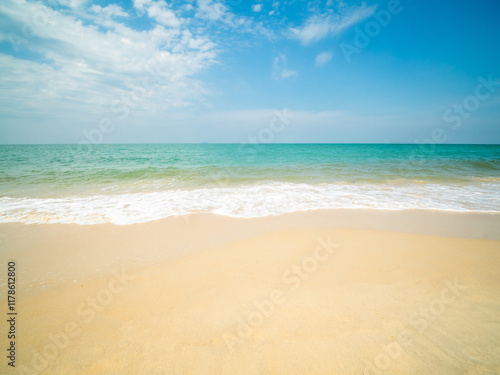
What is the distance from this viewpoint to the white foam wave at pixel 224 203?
6.48m

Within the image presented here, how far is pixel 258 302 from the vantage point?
9.52ft

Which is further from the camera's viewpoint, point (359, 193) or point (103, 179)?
point (103, 179)

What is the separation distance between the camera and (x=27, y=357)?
7.20 ft

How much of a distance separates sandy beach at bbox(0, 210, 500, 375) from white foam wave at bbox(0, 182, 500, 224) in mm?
1490

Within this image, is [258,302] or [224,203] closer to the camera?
[258,302]

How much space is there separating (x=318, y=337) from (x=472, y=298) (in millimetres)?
2474

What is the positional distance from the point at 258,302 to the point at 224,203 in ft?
17.5

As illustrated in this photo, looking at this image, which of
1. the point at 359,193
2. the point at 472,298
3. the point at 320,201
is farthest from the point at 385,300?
the point at 359,193

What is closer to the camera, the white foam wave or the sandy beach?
the sandy beach

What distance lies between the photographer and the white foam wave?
6.48 metres

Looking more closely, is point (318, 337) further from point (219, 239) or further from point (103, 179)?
point (103, 179)

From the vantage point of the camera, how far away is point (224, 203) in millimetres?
7996

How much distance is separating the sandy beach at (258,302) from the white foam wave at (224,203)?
1.49 meters

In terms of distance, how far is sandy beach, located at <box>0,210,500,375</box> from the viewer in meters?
2.13
